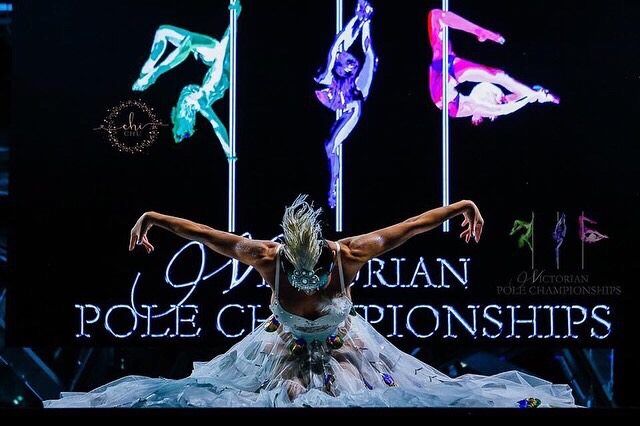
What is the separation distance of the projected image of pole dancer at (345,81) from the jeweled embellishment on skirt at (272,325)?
2058 mm

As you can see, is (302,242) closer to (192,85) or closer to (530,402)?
(530,402)

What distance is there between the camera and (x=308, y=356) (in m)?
3.76

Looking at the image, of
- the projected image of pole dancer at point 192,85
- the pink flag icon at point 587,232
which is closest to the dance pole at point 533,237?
the pink flag icon at point 587,232

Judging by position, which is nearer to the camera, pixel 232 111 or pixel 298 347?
pixel 298 347

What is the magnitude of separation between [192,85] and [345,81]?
1.11m

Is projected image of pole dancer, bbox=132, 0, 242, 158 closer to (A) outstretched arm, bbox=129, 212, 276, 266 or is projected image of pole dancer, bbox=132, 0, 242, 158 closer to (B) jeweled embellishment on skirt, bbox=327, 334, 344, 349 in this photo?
(A) outstretched arm, bbox=129, 212, 276, 266

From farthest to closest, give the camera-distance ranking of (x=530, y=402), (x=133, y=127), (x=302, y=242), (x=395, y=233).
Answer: (x=133, y=127), (x=395, y=233), (x=530, y=402), (x=302, y=242)

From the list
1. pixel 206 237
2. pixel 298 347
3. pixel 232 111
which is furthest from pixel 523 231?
pixel 206 237

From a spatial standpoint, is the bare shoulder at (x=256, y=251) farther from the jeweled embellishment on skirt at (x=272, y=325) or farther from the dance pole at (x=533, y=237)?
the dance pole at (x=533, y=237)

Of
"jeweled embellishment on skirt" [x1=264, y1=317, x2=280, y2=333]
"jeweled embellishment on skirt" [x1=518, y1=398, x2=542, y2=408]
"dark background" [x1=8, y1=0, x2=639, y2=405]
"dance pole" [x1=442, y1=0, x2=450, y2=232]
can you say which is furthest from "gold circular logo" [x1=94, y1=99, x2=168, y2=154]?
"jeweled embellishment on skirt" [x1=518, y1=398, x2=542, y2=408]

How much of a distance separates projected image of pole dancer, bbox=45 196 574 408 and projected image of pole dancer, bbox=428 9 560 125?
7.43ft

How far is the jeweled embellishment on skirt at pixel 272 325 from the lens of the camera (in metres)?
4.00

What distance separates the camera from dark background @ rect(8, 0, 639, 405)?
236 inches
